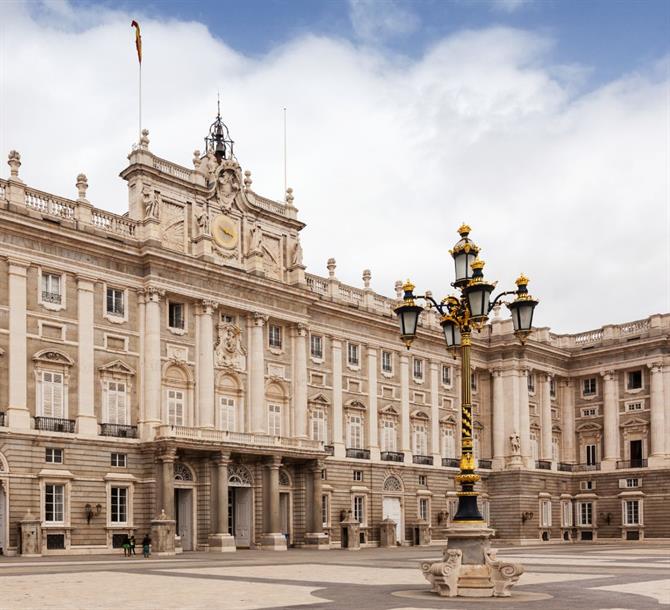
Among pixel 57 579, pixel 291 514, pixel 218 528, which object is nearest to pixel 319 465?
pixel 291 514

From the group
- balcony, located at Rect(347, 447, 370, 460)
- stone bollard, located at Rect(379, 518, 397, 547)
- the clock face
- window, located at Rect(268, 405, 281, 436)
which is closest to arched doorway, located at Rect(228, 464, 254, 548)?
window, located at Rect(268, 405, 281, 436)

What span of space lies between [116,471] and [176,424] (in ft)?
15.0

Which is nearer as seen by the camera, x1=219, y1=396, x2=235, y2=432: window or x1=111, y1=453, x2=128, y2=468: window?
x1=111, y1=453, x2=128, y2=468: window

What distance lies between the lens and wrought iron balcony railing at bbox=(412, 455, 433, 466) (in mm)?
67206

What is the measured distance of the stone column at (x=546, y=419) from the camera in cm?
7725

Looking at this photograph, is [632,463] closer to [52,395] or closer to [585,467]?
[585,467]

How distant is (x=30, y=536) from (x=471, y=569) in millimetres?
27256

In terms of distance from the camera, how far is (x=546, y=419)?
77812 millimetres

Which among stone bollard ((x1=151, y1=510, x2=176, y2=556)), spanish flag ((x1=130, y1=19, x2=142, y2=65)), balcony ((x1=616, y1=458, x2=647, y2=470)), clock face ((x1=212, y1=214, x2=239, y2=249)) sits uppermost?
spanish flag ((x1=130, y1=19, x2=142, y2=65))

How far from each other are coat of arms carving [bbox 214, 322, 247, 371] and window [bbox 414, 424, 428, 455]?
56.6 feet

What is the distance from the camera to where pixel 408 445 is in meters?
66.8

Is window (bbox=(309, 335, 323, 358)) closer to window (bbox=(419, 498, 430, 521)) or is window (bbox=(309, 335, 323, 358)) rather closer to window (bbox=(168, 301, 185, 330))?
window (bbox=(168, 301, 185, 330))

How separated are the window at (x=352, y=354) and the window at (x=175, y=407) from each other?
1468 cm

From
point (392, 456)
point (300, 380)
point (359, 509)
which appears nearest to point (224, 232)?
point (300, 380)
